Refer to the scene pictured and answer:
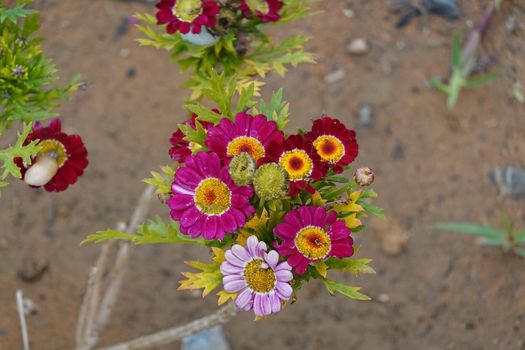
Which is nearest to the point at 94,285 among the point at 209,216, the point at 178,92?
the point at 209,216

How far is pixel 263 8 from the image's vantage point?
1490 mm

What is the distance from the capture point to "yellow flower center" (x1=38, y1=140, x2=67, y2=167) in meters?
1.43

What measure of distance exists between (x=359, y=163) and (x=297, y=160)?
145cm

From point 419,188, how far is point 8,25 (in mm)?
1620

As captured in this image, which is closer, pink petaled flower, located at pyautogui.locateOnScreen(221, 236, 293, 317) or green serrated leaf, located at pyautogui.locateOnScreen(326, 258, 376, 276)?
pink petaled flower, located at pyautogui.locateOnScreen(221, 236, 293, 317)

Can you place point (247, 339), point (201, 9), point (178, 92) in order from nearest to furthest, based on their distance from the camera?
point (201, 9), point (247, 339), point (178, 92)

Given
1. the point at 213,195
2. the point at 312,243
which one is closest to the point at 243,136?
the point at 213,195

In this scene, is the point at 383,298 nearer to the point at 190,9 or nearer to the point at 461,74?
the point at 461,74

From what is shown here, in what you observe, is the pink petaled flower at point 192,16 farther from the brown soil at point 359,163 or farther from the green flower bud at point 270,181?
the brown soil at point 359,163

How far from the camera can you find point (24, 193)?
8.27 ft

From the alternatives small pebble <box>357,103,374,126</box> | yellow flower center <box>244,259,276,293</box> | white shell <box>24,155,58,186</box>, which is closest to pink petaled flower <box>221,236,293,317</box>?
yellow flower center <box>244,259,276,293</box>

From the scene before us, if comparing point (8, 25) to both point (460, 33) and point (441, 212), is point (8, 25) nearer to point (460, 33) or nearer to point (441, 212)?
point (441, 212)

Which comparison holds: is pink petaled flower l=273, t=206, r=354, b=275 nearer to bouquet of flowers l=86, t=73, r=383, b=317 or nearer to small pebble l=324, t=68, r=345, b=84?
bouquet of flowers l=86, t=73, r=383, b=317

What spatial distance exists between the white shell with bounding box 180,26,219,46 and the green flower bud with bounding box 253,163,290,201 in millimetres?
490
